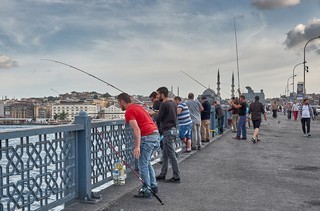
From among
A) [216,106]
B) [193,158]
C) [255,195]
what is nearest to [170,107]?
[255,195]

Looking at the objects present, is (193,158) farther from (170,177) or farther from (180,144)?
(170,177)

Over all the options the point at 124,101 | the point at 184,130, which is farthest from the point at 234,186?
the point at 184,130

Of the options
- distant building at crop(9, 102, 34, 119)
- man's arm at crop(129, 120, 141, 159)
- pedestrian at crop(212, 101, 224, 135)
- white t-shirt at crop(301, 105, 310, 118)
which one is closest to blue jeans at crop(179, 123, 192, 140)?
man's arm at crop(129, 120, 141, 159)

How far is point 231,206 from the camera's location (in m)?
5.77

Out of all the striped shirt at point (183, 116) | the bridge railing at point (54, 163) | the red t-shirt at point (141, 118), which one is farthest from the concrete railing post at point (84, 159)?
the striped shirt at point (183, 116)

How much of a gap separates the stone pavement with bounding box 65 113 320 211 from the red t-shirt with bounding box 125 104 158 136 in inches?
44.3

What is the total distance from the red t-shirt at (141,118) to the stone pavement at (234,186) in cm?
113

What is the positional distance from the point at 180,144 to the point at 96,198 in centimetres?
711

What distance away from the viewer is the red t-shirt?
578 centimetres

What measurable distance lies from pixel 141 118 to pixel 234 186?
2482mm

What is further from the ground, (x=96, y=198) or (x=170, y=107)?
(x=170, y=107)

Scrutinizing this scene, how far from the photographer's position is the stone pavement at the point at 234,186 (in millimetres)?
5836

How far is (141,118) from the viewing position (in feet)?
19.6

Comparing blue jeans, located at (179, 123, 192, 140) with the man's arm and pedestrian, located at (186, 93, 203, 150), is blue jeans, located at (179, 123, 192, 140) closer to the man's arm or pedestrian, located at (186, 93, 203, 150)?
pedestrian, located at (186, 93, 203, 150)
